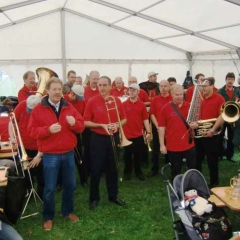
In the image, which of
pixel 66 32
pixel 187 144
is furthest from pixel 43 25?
pixel 187 144

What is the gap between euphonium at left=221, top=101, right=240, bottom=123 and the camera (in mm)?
4487

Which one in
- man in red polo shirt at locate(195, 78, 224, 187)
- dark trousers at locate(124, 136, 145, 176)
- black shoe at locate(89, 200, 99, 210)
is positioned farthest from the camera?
dark trousers at locate(124, 136, 145, 176)

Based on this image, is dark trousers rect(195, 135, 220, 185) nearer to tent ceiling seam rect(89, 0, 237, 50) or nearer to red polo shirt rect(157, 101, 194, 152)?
red polo shirt rect(157, 101, 194, 152)

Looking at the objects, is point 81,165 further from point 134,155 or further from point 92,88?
point 92,88

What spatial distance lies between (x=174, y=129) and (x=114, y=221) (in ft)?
5.03

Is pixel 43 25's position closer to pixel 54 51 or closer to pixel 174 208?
pixel 54 51

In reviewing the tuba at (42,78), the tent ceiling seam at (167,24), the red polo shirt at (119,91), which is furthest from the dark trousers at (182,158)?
the tent ceiling seam at (167,24)

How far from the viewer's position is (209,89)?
5.31 metres

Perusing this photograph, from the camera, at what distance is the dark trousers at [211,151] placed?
5.43m

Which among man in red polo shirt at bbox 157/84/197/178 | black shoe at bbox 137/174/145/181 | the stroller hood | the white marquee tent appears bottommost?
black shoe at bbox 137/174/145/181

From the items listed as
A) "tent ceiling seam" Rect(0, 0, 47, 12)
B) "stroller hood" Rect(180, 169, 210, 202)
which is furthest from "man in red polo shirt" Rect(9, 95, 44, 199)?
"tent ceiling seam" Rect(0, 0, 47, 12)

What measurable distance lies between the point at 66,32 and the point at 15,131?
692 cm

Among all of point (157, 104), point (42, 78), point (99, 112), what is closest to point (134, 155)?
point (157, 104)

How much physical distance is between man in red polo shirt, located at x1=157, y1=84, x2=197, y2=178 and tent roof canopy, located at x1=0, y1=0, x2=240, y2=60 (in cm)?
269
